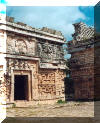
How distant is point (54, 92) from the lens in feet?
42.9

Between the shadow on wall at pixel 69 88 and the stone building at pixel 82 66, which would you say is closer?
the stone building at pixel 82 66

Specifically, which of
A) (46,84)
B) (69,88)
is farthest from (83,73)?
(46,84)

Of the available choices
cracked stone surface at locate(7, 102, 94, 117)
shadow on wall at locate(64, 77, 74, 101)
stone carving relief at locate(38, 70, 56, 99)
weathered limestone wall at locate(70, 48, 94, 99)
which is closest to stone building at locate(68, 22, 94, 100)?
weathered limestone wall at locate(70, 48, 94, 99)

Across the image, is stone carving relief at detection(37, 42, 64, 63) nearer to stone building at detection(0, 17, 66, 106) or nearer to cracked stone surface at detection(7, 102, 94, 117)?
stone building at detection(0, 17, 66, 106)

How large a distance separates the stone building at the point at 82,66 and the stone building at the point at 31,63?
1.78 meters

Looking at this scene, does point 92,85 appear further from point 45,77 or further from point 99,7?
point 99,7

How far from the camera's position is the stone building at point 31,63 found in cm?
1090

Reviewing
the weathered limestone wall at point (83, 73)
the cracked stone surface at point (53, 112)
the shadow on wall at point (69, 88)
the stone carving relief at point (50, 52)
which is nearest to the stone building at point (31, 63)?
the stone carving relief at point (50, 52)

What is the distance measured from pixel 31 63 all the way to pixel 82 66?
4703mm

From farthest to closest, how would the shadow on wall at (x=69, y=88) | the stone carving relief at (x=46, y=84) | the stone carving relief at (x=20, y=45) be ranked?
the shadow on wall at (x=69, y=88), the stone carving relief at (x=46, y=84), the stone carving relief at (x=20, y=45)

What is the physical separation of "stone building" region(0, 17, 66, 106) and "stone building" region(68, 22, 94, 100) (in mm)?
1776

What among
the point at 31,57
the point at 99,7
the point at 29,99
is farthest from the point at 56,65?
the point at 99,7

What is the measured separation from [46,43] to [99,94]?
5380 millimetres

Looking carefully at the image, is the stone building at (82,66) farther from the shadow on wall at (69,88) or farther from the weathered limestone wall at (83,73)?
the shadow on wall at (69,88)
